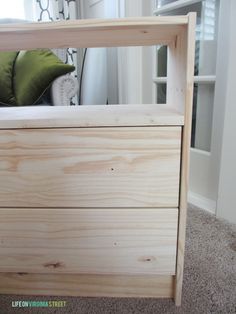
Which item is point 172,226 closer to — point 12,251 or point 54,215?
point 54,215

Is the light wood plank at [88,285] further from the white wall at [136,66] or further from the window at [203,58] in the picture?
the white wall at [136,66]

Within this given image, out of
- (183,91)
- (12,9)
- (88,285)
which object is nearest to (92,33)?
(183,91)

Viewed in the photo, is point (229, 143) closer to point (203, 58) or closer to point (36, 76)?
point (203, 58)

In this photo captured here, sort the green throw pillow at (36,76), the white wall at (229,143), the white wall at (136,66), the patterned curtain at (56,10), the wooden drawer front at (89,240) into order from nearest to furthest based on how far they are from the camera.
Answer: the wooden drawer front at (89,240) < the white wall at (229,143) < the green throw pillow at (36,76) < the white wall at (136,66) < the patterned curtain at (56,10)

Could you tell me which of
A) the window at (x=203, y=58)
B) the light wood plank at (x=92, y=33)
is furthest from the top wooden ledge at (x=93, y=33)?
the window at (x=203, y=58)

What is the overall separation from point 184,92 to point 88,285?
0.55 meters

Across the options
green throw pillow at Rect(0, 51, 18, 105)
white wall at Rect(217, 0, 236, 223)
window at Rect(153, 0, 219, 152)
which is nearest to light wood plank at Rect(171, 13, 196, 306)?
white wall at Rect(217, 0, 236, 223)

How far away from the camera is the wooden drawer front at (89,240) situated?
653 millimetres

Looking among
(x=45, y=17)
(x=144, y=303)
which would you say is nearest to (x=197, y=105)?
(x=144, y=303)

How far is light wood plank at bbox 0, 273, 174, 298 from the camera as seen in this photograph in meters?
0.72

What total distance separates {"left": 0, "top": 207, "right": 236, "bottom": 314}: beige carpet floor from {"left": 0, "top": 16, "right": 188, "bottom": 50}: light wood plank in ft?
2.19

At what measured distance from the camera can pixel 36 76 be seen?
1279mm

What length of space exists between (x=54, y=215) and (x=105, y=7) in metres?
1.53

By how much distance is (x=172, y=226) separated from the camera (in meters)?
0.65
